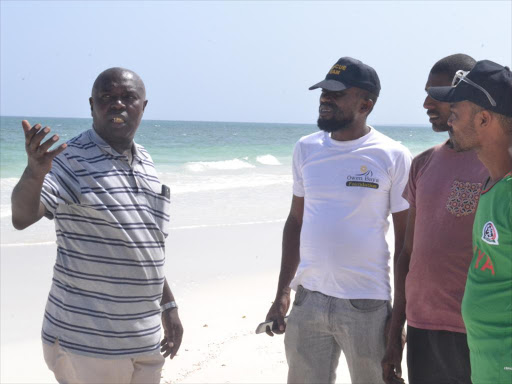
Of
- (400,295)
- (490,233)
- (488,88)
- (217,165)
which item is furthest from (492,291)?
(217,165)

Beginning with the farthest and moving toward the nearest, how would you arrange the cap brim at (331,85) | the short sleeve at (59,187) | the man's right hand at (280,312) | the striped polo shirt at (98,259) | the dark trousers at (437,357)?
1. the man's right hand at (280,312)
2. the cap brim at (331,85)
3. the dark trousers at (437,357)
4. the striped polo shirt at (98,259)
5. the short sleeve at (59,187)

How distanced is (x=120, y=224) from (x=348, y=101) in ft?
4.66

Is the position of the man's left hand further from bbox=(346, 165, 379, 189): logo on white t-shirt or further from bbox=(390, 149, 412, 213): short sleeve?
bbox=(390, 149, 412, 213): short sleeve

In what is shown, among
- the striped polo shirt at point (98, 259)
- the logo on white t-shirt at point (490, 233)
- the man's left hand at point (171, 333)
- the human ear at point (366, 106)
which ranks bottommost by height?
the man's left hand at point (171, 333)

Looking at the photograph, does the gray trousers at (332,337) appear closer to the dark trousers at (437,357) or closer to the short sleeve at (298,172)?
the dark trousers at (437,357)

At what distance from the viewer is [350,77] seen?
362cm

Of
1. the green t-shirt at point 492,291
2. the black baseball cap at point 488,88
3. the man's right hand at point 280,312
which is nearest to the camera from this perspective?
the green t-shirt at point 492,291

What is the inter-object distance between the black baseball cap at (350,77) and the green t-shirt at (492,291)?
4.73ft

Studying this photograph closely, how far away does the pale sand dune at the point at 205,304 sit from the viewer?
5.01 meters

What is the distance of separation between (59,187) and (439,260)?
163 centimetres

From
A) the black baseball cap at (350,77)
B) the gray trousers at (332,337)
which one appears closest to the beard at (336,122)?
the black baseball cap at (350,77)

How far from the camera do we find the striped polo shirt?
282 centimetres

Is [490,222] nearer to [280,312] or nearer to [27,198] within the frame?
[27,198]

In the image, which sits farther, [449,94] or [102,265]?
[102,265]
